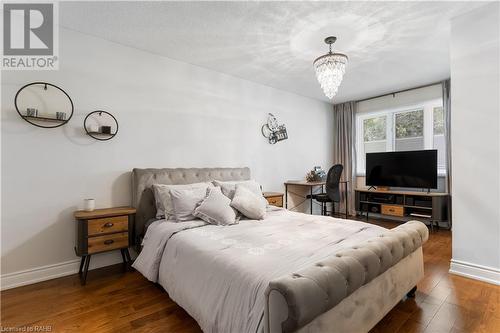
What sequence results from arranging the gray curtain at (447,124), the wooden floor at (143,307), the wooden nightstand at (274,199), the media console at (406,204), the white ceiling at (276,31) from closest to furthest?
the wooden floor at (143,307)
the white ceiling at (276,31)
the wooden nightstand at (274,199)
the media console at (406,204)
the gray curtain at (447,124)

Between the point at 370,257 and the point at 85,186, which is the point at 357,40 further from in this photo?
the point at 85,186

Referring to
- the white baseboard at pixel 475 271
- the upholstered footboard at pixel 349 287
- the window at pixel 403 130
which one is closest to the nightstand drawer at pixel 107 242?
the upholstered footboard at pixel 349 287

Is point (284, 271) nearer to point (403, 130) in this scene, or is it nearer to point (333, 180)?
point (333, 180)

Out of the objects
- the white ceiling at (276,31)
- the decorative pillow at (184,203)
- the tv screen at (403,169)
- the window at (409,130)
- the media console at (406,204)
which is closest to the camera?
the white ceiling at (276,31)

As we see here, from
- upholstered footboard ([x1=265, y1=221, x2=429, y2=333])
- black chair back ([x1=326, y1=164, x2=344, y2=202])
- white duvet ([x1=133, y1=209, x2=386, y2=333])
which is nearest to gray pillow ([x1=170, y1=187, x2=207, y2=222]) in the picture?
white duvet ([x1=133, y1=209, x2=386, y2=333])

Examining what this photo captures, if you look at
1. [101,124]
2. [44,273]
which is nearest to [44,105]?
[101,124]

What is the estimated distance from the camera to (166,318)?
1804 millimetres

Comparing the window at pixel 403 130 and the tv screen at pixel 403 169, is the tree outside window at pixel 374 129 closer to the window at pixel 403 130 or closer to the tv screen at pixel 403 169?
the window at pixel 403 130

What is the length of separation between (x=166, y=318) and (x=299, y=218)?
154 cm

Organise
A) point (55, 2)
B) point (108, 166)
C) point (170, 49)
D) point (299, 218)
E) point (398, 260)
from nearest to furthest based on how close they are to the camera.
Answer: point (398, 260)
point (55, 2)
point (299, 218)
point (108, 166)
point (170, 49)

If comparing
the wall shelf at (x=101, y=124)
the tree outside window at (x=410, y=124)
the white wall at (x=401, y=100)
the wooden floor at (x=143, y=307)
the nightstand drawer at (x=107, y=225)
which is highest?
the white wall at (x=401, y=100)

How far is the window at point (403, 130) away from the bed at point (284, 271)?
3.23 metres

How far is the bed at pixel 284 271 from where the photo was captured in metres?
1.12

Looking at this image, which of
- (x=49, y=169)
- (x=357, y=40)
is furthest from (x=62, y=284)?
(x=357, y=40)
